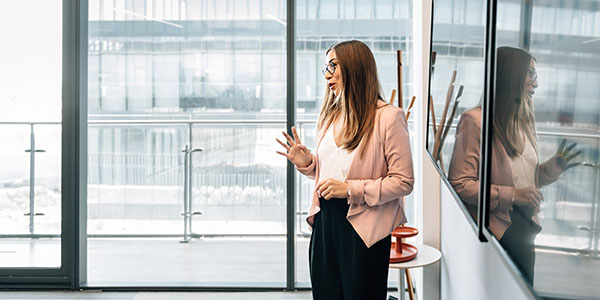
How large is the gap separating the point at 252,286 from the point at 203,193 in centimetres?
87

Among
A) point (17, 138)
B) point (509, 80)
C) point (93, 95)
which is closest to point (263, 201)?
point (93, 95)

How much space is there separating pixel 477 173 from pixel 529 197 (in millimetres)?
330

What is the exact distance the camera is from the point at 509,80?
71 cm

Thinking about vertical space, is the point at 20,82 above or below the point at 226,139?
above

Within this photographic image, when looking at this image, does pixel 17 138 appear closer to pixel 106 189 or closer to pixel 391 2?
pixel 106 189

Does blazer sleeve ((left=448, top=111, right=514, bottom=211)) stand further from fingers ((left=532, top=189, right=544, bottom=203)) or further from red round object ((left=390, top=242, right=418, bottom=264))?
red round object ((left=390, top=242, right=418, bottom=264))

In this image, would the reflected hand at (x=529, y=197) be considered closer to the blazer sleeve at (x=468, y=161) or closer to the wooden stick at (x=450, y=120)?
the blazer sleeve at (x=468, y=161)

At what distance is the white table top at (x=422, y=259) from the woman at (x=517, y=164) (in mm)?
1246

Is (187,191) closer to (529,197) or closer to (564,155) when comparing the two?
(529,197)

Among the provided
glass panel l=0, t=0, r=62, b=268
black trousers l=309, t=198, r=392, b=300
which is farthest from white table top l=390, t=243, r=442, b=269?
glass panel l=0, t=0, r=62, b=268

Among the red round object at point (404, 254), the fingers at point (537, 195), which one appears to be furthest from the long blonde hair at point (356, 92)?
the fingers at point (537, 195)

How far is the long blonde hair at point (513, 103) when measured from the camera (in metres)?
0.64

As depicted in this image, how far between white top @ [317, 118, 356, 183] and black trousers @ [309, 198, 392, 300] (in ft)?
0.31

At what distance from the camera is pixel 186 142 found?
12.6ft
